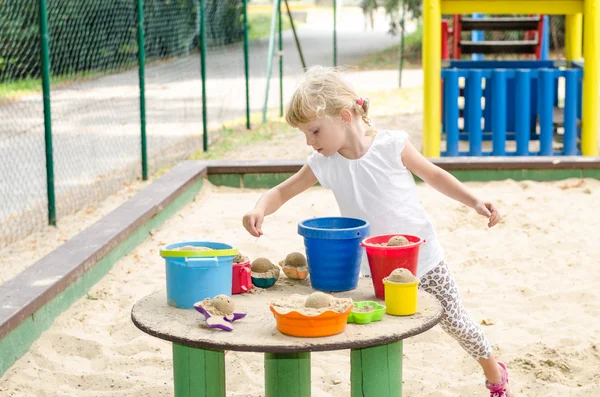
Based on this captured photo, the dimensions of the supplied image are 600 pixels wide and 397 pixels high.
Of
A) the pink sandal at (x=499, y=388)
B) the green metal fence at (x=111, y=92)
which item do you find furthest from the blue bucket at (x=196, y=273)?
the green metal fence at (x=111, y=92)

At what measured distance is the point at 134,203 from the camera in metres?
5.72

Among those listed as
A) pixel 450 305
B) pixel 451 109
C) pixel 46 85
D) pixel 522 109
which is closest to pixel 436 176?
pixel 450 305

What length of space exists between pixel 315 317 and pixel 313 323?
0.02 metres

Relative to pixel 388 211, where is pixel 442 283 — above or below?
below

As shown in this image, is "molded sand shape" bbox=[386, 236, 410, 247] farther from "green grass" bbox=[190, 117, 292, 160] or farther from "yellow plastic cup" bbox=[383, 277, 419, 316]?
"green grass" bbox=[190, 117, 292, 160]

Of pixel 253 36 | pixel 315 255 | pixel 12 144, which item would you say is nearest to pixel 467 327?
pixel 315 255

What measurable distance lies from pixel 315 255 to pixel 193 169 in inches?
174

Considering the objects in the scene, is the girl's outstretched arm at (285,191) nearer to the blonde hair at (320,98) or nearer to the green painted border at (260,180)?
the blonde hair at (320,98)

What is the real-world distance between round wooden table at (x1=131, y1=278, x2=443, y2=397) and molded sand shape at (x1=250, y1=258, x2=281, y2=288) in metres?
0.02

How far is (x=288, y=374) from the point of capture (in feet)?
8.63

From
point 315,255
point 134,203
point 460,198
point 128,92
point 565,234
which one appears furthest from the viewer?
point 128,92

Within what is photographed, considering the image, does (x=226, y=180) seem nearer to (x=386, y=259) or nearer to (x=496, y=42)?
(x=386, y=259)

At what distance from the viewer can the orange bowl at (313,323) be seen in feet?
6.95

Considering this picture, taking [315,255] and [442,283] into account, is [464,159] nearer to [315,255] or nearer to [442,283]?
[442,283]
